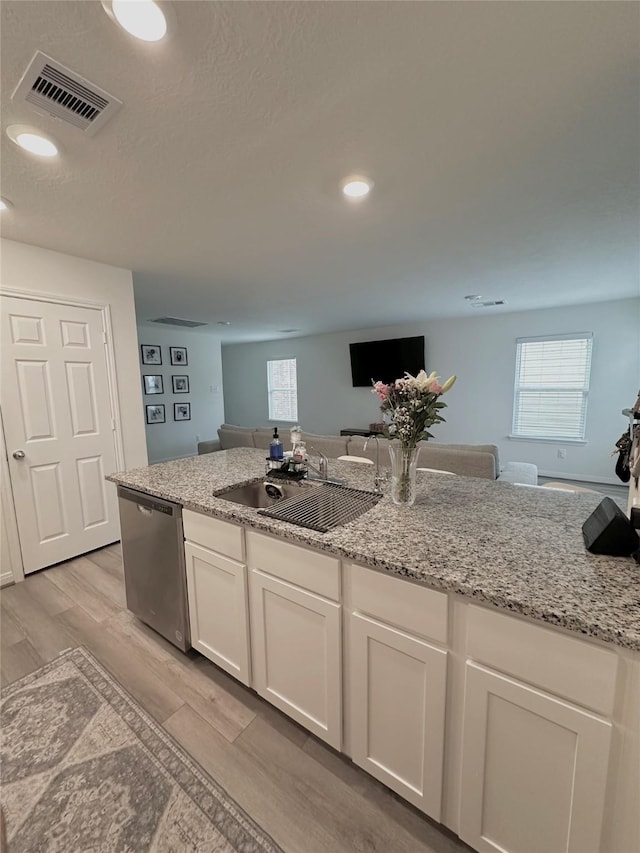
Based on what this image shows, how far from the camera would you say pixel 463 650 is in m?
0.94

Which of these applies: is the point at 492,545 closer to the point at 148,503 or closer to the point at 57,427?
the point at 148,503

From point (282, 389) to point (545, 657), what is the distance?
7409 millimetres

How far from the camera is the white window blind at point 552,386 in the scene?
4.86 metres

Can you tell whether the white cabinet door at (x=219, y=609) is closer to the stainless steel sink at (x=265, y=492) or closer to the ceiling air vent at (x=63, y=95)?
the stainless steel sink at (x=265, y=492)

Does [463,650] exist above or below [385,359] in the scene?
below

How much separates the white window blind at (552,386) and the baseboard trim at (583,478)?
21.4 inches

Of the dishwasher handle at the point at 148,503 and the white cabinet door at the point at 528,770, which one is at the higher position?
the dishwasher handle at the point at 148,503

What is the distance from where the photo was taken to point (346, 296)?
163 inches

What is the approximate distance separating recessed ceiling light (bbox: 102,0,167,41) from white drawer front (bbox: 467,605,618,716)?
5.97 feet

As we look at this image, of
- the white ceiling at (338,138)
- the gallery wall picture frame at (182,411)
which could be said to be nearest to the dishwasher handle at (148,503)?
the white ceiling at (338,138)

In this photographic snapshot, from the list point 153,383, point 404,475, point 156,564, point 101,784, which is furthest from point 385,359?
point 101,784

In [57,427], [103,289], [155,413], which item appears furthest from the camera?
[155,413]

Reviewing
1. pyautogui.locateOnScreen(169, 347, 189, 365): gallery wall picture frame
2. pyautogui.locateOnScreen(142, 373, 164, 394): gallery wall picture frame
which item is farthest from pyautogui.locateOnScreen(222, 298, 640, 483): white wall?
pyautogui.locateOnScreen(142, 373, 164, 394): gallery wall picture frame

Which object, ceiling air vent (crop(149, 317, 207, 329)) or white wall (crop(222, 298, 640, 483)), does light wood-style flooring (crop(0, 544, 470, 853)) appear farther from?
white wall (crop(222, 298, 640, 483))
